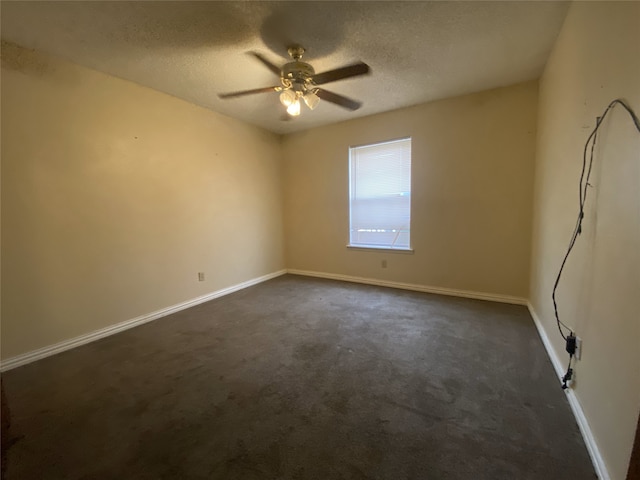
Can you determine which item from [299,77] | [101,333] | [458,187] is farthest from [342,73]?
[101,333]

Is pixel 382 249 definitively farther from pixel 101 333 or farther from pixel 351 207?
pixel 101 333

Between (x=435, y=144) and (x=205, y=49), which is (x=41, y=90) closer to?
(x=205, y=49)

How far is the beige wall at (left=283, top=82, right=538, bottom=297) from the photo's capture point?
3025 millimetres

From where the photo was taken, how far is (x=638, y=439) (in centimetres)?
83

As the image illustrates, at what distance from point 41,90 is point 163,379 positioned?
8.05ft

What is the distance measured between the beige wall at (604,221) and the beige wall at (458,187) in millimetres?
1034

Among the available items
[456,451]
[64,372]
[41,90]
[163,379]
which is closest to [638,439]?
[456,451]

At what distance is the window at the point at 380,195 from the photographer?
3748 mm

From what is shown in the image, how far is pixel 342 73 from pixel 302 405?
7.41 ft

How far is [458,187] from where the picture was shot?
132 inches

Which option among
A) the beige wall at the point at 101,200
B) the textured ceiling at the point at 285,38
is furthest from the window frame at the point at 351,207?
the beige wall at the point at 101,200

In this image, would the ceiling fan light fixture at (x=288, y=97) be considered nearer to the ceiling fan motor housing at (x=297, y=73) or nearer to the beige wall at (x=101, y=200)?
the ceiling fan motor housing at (x=297, y=73)

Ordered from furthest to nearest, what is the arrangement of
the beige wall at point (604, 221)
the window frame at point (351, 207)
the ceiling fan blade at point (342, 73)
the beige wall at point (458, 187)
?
1. the window frame at point (351, 207)
2. the beige wall at point (458, 187)
3. the ceiling fan blade at point (342, 73)
4. the beige wall at point (604, 221)

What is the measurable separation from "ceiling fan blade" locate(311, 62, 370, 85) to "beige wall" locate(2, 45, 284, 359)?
74.3 inches
